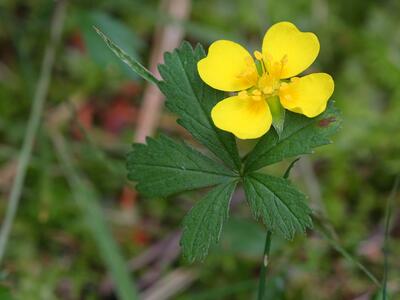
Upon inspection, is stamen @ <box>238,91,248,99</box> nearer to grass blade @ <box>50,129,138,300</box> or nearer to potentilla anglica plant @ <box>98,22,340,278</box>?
potentilla anglica plant @ <box>98,22,340,278</box>

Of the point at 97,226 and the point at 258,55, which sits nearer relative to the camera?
the point at 258,55

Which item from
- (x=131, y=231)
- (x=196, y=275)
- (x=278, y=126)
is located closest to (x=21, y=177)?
(x=131, y=231)

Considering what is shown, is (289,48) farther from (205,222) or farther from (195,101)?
(205,222)

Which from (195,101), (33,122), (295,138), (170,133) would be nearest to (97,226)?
(33,122)

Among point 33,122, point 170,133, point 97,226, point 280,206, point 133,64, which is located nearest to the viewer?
point 280,206

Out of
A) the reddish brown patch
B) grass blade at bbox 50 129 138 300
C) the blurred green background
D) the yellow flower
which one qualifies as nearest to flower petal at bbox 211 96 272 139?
the yellow flower

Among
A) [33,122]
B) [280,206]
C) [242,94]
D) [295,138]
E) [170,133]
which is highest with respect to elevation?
[33,122]

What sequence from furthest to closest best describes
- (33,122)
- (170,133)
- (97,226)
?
(170,133), (33,122), (97,226)
